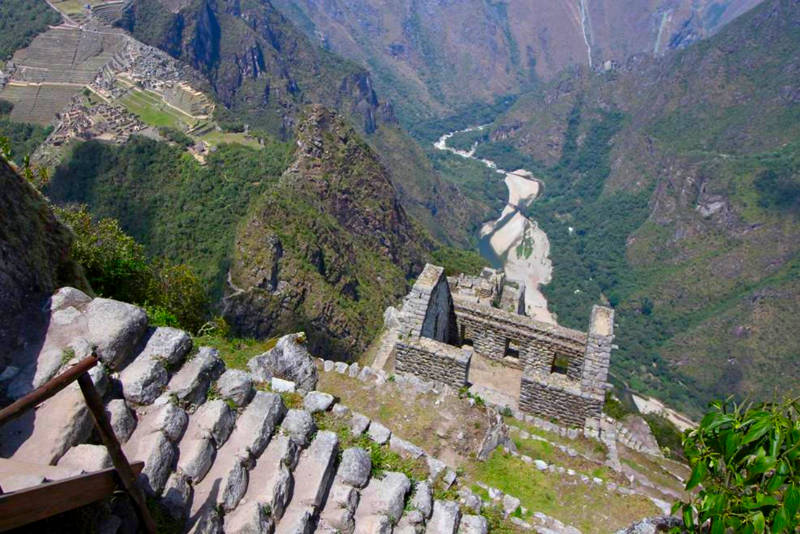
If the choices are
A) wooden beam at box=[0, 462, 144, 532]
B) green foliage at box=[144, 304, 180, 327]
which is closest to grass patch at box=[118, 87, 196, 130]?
green foliage at box=[144, 304, 180, 327]

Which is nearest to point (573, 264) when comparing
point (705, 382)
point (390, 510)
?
point (705, 382)

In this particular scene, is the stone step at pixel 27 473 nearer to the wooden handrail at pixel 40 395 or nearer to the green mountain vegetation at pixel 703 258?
the wooden handrail at pixel 40 395

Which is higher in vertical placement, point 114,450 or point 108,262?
point 108,262

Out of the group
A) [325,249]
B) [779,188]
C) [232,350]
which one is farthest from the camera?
[779,188]

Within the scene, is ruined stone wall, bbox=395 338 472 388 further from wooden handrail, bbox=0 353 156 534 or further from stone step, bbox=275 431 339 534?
wooden handrail, bbox=0 353 156 534

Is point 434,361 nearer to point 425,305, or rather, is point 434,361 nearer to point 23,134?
point 425,305

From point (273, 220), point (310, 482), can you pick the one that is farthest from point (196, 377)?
point (273, 220)
